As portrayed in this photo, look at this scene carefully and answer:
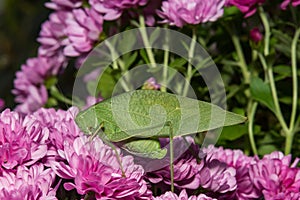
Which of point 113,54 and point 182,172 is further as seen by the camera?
point 113,54

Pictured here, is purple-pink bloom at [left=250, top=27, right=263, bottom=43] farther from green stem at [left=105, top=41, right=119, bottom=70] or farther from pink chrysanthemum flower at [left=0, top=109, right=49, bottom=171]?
pink chrysanthemum flower at [left=0, top=109, right=49, bottom=171]

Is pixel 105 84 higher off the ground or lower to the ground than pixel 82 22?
lower

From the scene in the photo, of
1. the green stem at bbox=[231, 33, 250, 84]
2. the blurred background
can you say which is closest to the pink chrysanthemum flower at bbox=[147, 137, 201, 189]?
the green stem at bbox=[231, 33, 250, 84]

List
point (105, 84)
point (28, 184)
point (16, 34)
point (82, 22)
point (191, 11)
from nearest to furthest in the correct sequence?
point (28, 184)
point (191, 11)
point (82, 22)
point (105, 84)
point (16, 34)

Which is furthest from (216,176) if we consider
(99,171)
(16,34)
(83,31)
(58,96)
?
(16,34)

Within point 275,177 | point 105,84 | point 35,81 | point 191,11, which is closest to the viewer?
point 275,177

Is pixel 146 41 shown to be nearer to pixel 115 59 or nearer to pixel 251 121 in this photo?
pixel 115 59
